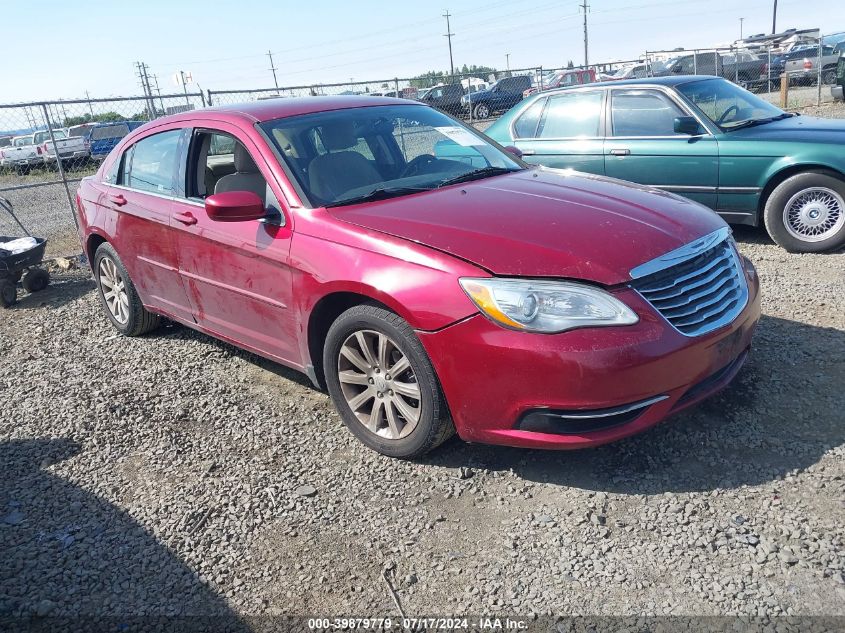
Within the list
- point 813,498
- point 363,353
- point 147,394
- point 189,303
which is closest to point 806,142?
point 813,498

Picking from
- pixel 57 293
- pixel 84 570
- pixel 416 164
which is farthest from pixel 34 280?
pixel 84 570

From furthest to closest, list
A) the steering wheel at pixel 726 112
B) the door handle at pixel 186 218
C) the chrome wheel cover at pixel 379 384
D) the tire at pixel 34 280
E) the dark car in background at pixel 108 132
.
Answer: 1. the dark car in background at pixel 108 132
2. the tire at pixel 34 280
3. the steering wheel at pixel 726 112
4. the door handle at pixel 186 218
5. the chrome wheel cover at pixel 379 384

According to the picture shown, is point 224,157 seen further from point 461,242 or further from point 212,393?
point 461,242

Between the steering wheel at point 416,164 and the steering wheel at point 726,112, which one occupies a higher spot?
the steering wheel at point 416,164

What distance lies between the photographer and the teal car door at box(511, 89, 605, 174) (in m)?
7.31

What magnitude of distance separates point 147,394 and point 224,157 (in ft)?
5.40

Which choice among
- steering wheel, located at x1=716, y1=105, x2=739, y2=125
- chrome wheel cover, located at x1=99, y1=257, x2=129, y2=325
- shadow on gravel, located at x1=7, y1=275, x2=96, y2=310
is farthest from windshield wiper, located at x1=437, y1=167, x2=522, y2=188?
shadow on gravel, located at x1=7, y1=275, x2=96, y2=310

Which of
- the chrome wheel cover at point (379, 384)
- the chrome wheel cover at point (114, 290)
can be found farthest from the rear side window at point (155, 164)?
the chrome wheel cover at point (379, 384)

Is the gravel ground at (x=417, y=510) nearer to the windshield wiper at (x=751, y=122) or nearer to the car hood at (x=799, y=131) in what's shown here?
the car hood at (x=799, y=131)

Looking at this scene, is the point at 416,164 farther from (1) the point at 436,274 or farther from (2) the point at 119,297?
(2) the point at 119,297

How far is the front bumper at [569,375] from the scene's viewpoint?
9.32ft

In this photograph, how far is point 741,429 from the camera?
3467 millimetres

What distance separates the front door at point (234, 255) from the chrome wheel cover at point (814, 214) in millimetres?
4845

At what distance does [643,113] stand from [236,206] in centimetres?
496
